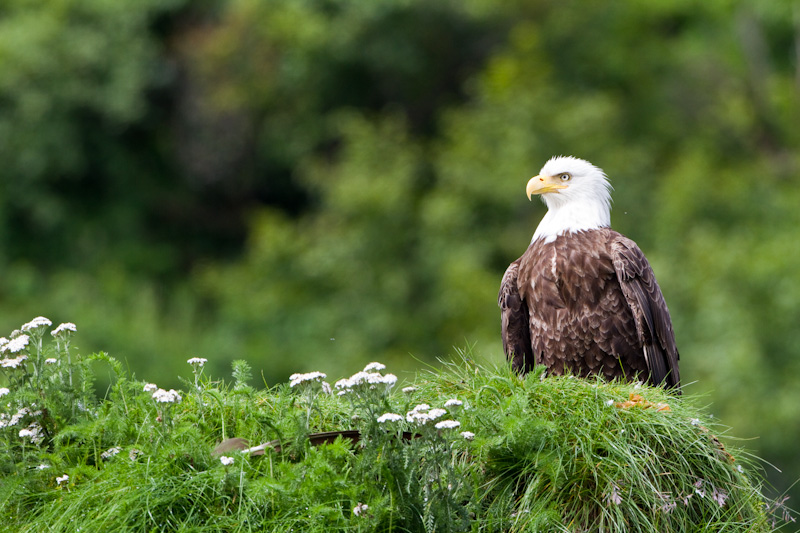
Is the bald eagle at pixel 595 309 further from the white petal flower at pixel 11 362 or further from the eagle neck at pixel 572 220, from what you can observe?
the white petal flower at pixel 11 362

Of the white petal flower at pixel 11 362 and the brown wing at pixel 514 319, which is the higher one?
the brown wing at pixel 514 319

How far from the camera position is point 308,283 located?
64.4 ft

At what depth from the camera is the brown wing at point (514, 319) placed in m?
6.21

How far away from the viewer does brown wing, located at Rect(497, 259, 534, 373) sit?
6207 mm

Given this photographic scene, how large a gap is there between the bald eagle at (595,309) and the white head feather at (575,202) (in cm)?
10

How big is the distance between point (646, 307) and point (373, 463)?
2.43 m

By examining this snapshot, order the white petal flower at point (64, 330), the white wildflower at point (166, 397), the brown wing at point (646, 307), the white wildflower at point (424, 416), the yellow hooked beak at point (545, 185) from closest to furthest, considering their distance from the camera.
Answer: the white wildflower at point (424, 416) → the white wildflower at point (166, 397) → the white petal flower at point (64, 330) → the brown wing at point (646, 307) → the yellow hooked beak at point (545, 185)

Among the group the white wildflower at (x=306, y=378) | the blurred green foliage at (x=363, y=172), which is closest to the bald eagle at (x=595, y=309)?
the white wildflower at (x=306, y=378)

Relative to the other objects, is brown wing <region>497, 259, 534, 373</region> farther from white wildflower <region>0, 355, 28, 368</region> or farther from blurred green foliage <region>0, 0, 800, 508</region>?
blurred green foliage <region>0, 0, 800, 508</region>

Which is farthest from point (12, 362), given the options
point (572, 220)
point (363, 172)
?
point (363, 172)

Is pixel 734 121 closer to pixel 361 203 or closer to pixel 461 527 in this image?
pixel 361 203

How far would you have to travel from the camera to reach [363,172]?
62.6 ft

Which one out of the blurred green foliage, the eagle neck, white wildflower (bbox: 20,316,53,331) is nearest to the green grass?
white wildflower (bbox: 20,316,53,331)

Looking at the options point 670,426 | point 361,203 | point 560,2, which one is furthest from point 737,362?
point 670,426
